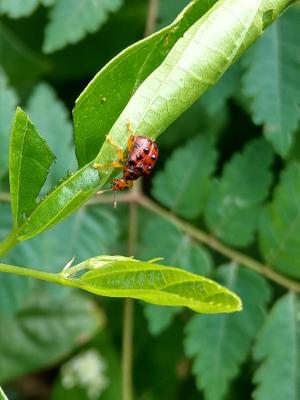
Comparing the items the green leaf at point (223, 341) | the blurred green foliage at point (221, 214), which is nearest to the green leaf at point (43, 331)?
the blurred green foliage at point (221, 214)

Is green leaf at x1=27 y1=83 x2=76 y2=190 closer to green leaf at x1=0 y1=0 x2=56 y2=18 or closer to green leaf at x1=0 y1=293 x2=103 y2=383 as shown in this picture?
green leaf at x1=0 y1=0 x2=56 y2=18

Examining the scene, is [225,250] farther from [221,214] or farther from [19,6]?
[19,6]

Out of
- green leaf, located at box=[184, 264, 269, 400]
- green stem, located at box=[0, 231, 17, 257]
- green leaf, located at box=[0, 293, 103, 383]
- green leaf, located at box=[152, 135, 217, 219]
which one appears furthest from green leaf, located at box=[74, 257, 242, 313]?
green leaf, located at box=[0, 293, 103, 383]

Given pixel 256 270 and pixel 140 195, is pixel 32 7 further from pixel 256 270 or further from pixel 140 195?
pixel 256 270

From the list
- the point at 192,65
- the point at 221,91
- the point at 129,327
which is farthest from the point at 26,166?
the point at 129,327

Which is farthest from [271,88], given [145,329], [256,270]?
[145,329]

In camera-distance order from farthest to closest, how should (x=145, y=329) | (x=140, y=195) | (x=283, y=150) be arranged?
(x=145, y=329)
(x=140, y=195)
(x=283, y=150)

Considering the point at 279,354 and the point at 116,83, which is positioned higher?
the point at 116,83
